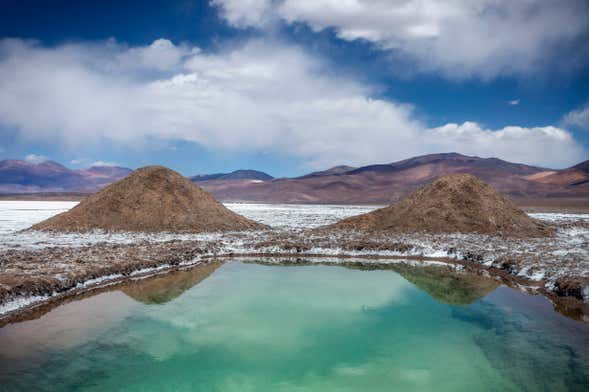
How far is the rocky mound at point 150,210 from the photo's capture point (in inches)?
1115

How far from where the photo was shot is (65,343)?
8.97 metres

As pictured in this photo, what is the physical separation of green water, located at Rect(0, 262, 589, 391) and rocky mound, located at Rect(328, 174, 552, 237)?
13.9 metres

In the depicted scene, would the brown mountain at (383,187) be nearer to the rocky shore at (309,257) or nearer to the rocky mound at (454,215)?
the rocky mound at (454,215)

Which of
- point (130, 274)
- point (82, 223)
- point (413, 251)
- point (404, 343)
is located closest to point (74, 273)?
point (130, 274)

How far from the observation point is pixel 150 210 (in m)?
29.8

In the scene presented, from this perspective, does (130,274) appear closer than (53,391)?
No

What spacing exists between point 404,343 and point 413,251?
1163 centimetres

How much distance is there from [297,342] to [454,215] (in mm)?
21989

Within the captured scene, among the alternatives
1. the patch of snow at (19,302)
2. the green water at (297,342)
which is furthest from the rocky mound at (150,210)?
the patch of snow at (19,302)

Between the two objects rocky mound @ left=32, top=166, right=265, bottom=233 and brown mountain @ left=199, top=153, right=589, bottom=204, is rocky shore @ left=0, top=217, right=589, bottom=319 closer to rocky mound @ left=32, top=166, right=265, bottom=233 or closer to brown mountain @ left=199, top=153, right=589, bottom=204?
rocky mound @ left=32, top=166, right=265, bottom=233

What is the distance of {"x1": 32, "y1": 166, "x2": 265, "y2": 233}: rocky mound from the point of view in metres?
28.3

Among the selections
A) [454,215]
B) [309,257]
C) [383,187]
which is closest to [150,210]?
[309,257]

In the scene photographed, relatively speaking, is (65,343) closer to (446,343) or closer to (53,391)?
(53,391)

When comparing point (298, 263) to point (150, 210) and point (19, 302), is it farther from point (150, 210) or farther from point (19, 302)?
point (150, 210)
